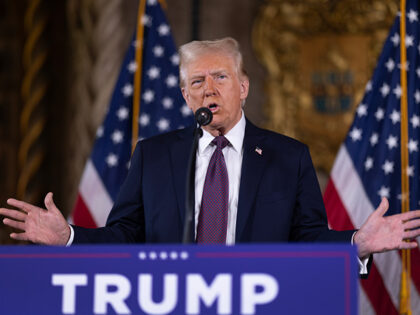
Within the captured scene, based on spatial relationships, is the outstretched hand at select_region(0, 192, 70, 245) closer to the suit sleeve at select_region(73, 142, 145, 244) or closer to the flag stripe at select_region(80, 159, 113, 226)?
the suit sleeve at select_region(73, 142, 145, 244)

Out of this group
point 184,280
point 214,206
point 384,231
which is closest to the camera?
point 184,280

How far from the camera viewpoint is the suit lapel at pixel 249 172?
96.0 inches

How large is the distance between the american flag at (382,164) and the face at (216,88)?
3.50 feet

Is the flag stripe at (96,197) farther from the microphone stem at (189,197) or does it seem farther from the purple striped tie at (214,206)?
the microphone stem at (189,197)

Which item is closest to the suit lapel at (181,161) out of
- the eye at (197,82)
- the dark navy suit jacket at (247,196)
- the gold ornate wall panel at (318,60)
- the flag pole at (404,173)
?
the dark navy suit jacket at (247,196)

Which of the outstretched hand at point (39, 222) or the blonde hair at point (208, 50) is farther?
the blonde hair at point (208, 50)

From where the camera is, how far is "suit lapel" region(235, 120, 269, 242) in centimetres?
244

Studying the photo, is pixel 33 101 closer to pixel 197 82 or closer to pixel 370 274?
pixel 197 82

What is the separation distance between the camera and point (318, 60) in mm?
5172

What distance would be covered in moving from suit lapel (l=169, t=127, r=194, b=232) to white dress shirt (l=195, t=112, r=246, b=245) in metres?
0.06

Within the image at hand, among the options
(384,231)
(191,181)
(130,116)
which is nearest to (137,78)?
(130,116)

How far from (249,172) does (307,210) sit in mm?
285

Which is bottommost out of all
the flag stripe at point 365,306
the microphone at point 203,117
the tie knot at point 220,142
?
the flag stripe at point 365,306

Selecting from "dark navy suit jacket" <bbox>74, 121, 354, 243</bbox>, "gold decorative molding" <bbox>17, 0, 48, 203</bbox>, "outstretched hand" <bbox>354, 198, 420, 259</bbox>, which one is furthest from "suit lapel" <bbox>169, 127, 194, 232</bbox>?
"gold decorative molding" <bbox>17, 0, 48, 203</bbox>
